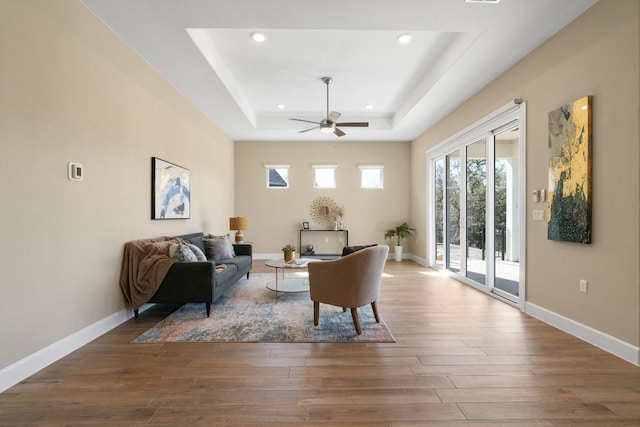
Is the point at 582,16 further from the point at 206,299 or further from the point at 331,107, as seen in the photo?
the point at 206,299

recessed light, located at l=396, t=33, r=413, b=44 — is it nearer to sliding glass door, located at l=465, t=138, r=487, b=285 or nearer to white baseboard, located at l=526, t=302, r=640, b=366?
sliding glass door, located at l=465, t=138, r=487, b=285

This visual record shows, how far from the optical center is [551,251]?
3215 mm

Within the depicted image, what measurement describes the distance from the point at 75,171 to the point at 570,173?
4.55m

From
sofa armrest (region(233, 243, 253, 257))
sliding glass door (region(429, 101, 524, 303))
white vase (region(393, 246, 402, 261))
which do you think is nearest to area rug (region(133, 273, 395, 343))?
sofa armrest (region(233, 243, 253, 257))

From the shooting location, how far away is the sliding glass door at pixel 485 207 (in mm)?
4105

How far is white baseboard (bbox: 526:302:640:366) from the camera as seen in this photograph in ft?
7.79

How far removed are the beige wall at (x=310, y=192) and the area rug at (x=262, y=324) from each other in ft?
12.2

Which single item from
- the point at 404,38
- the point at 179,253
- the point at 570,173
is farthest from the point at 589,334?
the point at 179,253

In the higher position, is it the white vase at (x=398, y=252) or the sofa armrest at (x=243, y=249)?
the sofa armrest at (x=243, y=249)

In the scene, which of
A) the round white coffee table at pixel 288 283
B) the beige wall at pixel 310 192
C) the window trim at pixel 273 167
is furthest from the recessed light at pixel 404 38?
the window trim at pixel 273 167

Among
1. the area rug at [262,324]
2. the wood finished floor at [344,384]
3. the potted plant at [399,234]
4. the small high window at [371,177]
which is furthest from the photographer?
the small high window at [371,177]

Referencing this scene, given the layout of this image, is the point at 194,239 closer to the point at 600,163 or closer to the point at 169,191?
the point at 169,191

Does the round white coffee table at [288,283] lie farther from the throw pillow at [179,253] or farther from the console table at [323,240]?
the console table at [323,240]

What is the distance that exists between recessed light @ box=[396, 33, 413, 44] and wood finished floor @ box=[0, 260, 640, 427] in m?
3.39
